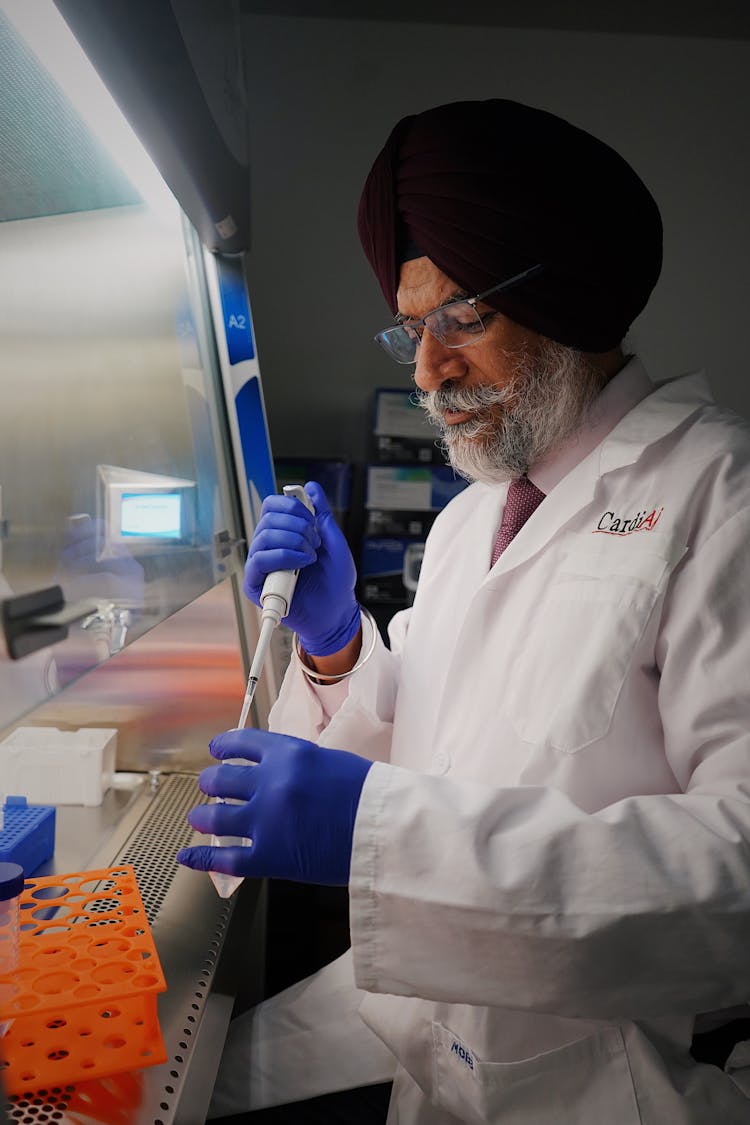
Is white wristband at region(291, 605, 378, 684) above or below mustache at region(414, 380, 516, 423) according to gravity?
below

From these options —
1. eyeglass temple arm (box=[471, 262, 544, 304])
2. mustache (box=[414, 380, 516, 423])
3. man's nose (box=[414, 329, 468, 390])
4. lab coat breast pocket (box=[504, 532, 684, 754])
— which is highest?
eyeglass temple arm (box=[471, 262, 544, 304])

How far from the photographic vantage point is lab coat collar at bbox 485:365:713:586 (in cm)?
109

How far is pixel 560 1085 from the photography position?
0.92 meters

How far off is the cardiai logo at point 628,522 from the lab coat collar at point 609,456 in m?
0.04

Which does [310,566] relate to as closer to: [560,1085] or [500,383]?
[500,383]

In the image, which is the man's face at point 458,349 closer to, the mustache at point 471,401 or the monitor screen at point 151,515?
the mustache at point 471,401

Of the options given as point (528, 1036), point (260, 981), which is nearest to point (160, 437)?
point (528, 1036)

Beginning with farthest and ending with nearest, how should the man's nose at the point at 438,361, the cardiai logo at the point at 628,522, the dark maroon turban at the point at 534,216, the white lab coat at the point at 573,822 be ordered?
the man's nose at the point at 438,361 < the dark maroon turban at the point at 534,216 < the cardiai logo at the point at 628,522 < the white lab coat at the point at 573,822

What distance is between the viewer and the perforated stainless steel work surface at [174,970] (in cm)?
79

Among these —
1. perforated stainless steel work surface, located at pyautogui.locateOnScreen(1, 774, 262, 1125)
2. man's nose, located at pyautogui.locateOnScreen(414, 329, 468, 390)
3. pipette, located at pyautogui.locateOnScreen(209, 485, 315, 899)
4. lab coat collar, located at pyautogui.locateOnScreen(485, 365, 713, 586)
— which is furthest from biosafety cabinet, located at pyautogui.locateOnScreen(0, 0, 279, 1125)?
lab coat collar, located at pyautogui.locateOnScreen(485, 365, 713, 586)

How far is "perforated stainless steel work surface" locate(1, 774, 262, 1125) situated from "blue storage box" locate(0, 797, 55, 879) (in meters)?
0.08

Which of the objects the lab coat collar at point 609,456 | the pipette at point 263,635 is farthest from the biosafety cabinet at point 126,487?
the lab coat collar at point 609,456

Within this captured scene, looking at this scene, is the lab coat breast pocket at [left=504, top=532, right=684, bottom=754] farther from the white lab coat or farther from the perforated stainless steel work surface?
the perforated stainless steel work surface

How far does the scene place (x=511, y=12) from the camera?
3.16 m
